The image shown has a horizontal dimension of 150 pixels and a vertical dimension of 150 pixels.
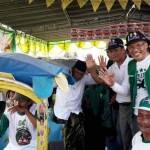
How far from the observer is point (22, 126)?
5.20m

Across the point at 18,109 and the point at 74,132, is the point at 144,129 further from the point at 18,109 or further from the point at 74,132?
the point at 74,132

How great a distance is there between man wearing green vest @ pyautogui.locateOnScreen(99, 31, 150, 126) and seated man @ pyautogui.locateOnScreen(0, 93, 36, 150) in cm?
105

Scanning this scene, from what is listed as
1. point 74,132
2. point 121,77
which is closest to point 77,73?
point 121,77

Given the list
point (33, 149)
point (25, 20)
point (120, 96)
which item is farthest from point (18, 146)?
point (25, 20)

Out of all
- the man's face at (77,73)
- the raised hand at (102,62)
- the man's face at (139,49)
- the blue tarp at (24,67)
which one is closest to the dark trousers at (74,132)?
the man's face at (77,73)

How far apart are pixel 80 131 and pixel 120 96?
0.96 m

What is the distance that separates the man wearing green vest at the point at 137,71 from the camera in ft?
16.8

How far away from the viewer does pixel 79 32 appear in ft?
23.1

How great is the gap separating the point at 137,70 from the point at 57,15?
7.77 m

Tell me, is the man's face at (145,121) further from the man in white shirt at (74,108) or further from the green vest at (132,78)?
the man in white shirt at (74,108)

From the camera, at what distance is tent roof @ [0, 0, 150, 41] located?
11070 mm

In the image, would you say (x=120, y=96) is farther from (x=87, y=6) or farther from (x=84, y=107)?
(x=87, y=6)

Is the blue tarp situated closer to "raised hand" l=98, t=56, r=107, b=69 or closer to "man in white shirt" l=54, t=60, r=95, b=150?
"raised hand" l=98, t=56, r=107, b=69

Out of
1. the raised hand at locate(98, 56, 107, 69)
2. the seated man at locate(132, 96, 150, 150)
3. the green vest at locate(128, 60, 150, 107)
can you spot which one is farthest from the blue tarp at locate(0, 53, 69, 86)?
the raised hand at locate(98, 56, 107, 69)
